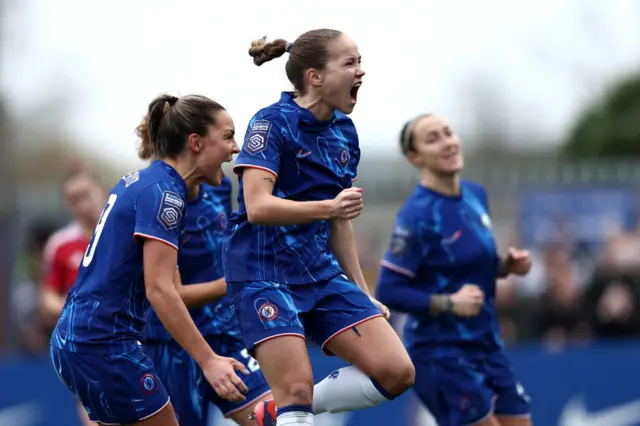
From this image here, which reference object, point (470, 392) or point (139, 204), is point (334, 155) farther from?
point (470, 392)

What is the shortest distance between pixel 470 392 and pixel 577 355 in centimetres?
419

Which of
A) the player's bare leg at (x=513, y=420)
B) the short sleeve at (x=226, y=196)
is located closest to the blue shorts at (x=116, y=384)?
the short sleeve at (x=226, y=196)

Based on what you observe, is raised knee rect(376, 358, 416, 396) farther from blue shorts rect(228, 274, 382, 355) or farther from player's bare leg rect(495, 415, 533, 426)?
player's bare leg rect(495, 415, 533, 426)

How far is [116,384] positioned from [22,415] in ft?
19.7

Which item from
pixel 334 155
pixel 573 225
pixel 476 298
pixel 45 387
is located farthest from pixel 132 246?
pixel 573 225

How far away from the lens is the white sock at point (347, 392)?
5289mm

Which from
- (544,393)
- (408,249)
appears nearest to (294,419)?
(408,249)

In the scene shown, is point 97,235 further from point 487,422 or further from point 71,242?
point 71,242

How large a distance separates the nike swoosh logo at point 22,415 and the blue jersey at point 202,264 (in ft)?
15.5

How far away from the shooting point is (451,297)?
21.9ft

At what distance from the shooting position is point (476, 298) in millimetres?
6613

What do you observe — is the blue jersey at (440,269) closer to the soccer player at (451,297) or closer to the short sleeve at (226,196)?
the soccer player at (451,297)

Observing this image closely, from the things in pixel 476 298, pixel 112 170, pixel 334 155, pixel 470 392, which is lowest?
pixel 112 170

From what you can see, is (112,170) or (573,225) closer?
(573,225)
